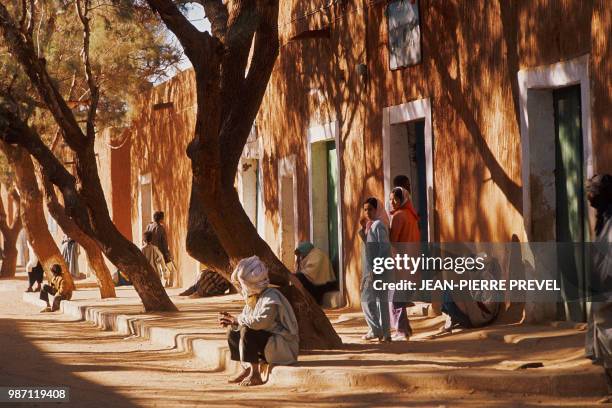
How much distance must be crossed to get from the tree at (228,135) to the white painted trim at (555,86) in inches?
100

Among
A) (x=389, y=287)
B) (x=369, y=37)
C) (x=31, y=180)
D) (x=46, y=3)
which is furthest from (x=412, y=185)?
(x=31, y=180)

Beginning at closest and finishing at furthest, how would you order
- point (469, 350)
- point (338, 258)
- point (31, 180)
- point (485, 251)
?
point (469, 350)
point (485, 251)
point (338, 258)
point (31, 180)

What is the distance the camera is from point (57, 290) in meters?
23.0

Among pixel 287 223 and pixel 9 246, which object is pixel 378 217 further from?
pixel 9 246

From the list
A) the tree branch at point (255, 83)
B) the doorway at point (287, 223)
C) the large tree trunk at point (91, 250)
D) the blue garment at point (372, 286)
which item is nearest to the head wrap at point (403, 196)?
the blue garment at point (372, 286)

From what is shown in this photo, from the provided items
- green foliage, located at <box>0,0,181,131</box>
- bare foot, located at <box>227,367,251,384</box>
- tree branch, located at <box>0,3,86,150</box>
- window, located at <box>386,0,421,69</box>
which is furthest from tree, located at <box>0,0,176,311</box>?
bare foot, located at <box>227,367,251,384</box>

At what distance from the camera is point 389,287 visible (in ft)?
40.9

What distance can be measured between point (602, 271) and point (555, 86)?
14.0 feet

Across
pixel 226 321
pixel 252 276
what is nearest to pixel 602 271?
pixel 252 276

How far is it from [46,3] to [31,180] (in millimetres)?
4111

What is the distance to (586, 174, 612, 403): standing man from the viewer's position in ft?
27.3

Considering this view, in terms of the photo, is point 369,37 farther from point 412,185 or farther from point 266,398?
point 266,398

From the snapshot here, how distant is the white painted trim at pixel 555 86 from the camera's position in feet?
37.8

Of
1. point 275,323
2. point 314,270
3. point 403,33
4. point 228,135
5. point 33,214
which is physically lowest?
point 275,323
